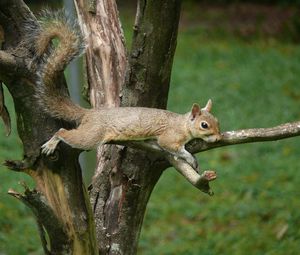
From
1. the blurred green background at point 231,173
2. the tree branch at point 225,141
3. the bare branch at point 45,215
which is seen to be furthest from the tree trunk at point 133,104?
the blurred green background at point 231,173

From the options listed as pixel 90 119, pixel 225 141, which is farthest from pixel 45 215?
pixel 225 141

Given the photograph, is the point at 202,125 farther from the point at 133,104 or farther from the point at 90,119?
the point at 90,119

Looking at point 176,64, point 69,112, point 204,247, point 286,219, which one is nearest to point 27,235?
point 204,247

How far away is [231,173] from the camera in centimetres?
675

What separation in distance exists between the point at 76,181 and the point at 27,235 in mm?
2535

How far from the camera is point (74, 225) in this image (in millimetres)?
3131


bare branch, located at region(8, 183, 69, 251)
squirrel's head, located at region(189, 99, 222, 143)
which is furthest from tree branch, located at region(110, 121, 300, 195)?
bare branch, located at region(8, 183, 69, 251)

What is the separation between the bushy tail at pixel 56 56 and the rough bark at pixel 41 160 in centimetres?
4

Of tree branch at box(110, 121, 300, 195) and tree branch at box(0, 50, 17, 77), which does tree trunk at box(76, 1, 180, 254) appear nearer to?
tree branch at box(110, 121, 300, 195)

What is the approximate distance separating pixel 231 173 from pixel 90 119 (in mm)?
3572

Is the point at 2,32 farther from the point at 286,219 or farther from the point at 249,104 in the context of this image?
the point at 249,104

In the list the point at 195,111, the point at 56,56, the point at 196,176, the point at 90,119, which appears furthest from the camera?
the point at 195,111

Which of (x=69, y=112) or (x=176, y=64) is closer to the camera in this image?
(x=69, y=112)

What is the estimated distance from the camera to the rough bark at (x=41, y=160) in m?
3.01
